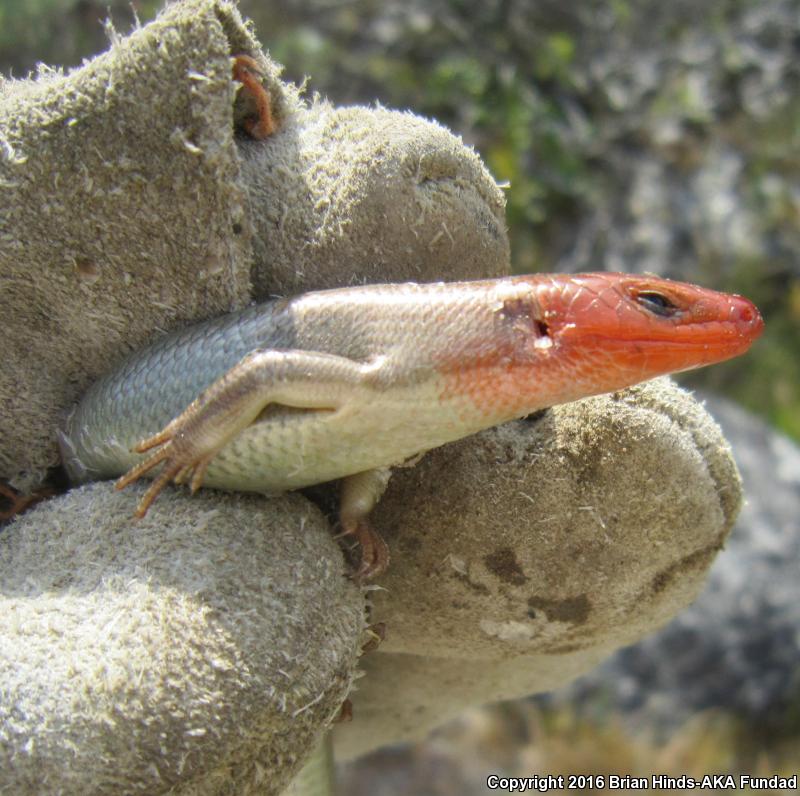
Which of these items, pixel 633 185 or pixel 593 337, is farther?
pixel 633 185

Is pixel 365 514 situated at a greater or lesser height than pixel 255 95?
lesser

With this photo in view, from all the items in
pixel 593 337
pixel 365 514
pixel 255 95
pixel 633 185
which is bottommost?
pixel 633 185

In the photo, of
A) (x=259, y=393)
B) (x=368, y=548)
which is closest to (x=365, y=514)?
(x=368, y=548)

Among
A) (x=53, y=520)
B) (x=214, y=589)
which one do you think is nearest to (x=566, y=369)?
(x=214, y=589)

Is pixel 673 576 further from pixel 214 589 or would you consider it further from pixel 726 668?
pixel 726 668

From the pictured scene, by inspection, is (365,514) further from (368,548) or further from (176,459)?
(176,459)

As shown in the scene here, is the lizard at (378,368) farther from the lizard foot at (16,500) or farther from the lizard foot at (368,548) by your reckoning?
the lizard foot at (16,500)

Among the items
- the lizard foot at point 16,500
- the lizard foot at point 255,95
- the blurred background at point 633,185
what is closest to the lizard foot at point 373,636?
the lizard foot at point 16,500
